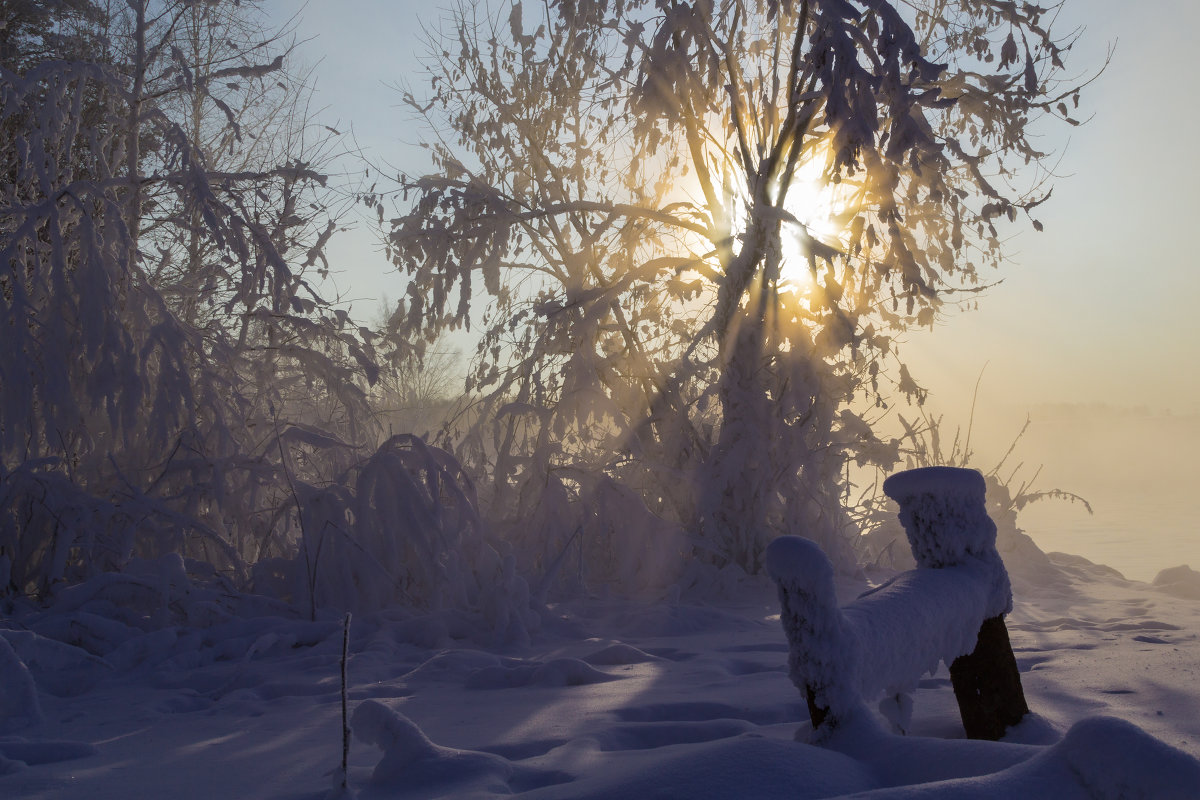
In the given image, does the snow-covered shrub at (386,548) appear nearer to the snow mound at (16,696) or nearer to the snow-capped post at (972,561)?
the snow mound at (16,696)

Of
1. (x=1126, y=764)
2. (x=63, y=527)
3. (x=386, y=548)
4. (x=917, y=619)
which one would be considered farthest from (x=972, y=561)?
(x=63, y=527)

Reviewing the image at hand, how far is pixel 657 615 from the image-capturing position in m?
4.63

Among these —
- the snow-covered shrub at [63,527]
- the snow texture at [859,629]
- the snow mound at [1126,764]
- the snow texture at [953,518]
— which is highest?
the snow-covered shrub at [63,527]

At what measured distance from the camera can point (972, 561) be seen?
84.4 inches

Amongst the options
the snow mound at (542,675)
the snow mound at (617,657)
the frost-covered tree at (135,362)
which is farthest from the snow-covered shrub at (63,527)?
the snow mound at (617,657)

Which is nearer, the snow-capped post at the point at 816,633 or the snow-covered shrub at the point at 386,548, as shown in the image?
the snow-capped post at the point at 816,633

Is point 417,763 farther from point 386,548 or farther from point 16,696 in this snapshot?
point 386,548

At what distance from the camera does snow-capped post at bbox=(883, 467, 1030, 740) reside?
83.1 inches

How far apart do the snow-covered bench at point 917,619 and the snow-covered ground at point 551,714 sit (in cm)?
11

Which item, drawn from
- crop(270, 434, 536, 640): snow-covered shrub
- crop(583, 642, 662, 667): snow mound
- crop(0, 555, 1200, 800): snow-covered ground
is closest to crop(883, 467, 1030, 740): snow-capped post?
crop(0, 555, 1200, 800): snow-covered ground

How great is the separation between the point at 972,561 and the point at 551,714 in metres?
1.41

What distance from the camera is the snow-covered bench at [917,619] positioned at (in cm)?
161

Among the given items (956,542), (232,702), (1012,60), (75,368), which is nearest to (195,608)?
(232,702)

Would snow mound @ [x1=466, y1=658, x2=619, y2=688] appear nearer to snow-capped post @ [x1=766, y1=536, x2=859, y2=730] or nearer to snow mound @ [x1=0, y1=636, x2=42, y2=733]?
snow mound @ [x1=0, y1=636, x2=42, y2=733]
